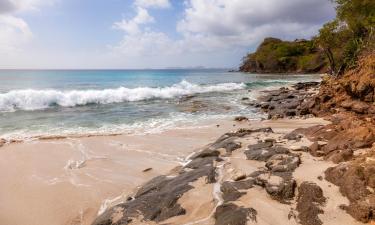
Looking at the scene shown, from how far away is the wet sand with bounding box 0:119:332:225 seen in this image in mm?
6445

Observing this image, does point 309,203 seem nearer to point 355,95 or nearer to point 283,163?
point 283,163

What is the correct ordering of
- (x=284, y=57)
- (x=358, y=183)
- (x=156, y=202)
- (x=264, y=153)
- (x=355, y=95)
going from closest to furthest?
1. (x=358, y=183)
2. (x=156, y=202)
3. (x=264, y=153)
4. (x=355, y=95)
5. (x=284, y=57)

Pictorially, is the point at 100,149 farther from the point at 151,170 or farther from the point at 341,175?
the point at 341,175

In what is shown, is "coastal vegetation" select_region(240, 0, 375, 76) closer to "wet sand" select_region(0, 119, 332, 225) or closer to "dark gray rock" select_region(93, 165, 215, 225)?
"wet sand" select_region(0, 119, 332, 225)

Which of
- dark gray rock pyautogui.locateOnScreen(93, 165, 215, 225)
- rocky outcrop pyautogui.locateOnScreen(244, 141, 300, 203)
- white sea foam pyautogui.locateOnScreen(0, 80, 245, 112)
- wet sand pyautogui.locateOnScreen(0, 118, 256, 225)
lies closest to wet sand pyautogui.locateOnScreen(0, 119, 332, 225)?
wet sand pyautogui.locateOnScreen(0, 118, 256, 225)

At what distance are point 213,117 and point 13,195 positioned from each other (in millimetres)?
11654

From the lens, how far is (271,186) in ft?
18.0

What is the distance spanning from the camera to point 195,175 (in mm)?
6918

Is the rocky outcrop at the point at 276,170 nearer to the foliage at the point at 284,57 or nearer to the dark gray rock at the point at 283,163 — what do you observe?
the dark gray rock at the point at 283,163

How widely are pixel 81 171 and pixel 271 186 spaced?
5.78 m

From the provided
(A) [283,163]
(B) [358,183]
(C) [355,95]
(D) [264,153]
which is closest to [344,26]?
(C) [355,95]

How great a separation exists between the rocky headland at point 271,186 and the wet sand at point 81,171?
31 centimetres

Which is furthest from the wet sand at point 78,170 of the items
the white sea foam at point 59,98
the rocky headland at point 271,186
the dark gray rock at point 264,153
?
the white sea foam at point 59,98

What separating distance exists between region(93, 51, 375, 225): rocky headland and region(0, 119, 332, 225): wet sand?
0.31 m
